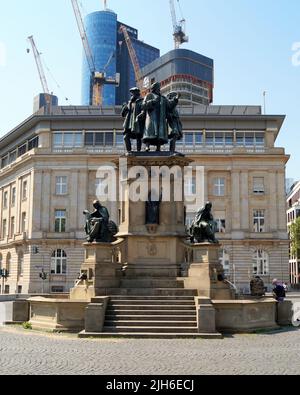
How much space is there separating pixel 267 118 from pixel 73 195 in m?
26.7

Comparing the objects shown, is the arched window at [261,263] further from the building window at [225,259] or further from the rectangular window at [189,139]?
the rectangular window at [189,139]

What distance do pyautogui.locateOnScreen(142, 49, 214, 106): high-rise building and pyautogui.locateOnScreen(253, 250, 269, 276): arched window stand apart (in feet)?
278

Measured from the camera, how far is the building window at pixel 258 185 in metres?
71.5

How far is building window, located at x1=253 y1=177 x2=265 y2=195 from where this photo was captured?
235 ft

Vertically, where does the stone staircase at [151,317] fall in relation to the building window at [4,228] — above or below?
below

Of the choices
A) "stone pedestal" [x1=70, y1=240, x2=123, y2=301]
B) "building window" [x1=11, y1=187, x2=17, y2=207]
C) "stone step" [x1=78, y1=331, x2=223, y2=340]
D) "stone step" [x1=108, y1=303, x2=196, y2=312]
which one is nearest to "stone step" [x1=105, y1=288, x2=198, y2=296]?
"stone pedestal" [x1=70, y1=240, x2=123, y2=301]

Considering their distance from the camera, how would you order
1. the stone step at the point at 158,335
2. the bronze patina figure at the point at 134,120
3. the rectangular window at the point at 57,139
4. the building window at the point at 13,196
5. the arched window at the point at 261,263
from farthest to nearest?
the building window at the point at 13,196
the rectangular window at the point at 57,139
the arched window at the point at 261,263
the bronze patina figure at the point at 134,120
the stone step at the point at 158,335

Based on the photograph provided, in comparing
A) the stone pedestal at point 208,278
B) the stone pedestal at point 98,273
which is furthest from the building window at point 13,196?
the stone pedestal at point 208,278

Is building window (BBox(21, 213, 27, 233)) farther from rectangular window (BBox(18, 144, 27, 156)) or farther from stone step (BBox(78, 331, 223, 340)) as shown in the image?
stone step (BBox(78, 331, 223, 340))

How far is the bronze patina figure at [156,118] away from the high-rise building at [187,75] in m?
128

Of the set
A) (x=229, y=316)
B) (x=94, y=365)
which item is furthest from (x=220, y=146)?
(x=94, y=365)

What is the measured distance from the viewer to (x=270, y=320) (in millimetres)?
19047

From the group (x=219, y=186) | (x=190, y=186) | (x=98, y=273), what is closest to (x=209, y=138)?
(x=219, y=186)

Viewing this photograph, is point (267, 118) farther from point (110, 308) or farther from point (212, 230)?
point (110, 308)
